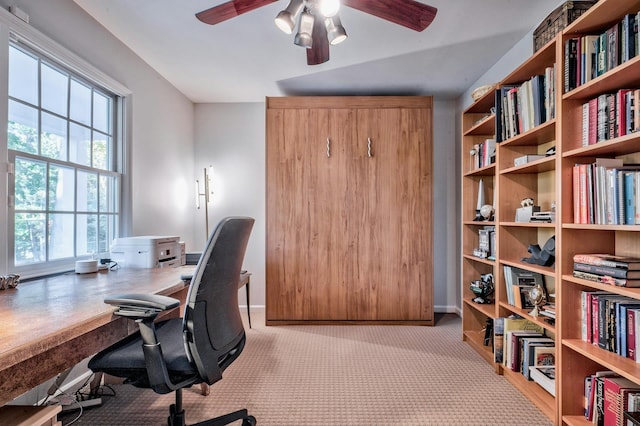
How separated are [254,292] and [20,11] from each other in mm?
3147

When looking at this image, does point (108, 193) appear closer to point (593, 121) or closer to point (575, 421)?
point (593, 121)

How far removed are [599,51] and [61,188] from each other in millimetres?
3133

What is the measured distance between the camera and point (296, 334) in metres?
3.15

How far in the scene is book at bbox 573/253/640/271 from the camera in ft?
4.62

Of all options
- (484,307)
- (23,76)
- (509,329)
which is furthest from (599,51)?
(23,76)

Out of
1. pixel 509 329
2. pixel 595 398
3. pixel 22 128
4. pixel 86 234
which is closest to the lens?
pixel 595 398

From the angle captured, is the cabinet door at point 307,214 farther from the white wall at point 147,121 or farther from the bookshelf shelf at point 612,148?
the bookshelf shelf at point 612,148

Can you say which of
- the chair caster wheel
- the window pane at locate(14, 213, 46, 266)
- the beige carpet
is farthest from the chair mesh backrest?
the window pane at locate(14, 213, 46, 266)

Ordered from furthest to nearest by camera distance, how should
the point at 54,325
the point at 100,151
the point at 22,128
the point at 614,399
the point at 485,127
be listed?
the point at 485,127
the point at 100,151
the point at 22,128
the point at 614,399
the point at 54,325

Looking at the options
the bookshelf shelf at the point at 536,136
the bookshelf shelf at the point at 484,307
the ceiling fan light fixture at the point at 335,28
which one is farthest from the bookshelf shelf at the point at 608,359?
the ceiling fan light fixture at the point at 335,28

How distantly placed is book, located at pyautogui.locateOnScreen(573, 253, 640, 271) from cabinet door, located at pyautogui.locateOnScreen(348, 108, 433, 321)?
172 centimetres

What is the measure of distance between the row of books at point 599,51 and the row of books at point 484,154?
90cm

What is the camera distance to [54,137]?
2.15 meters

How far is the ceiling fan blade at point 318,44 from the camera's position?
1894mm
